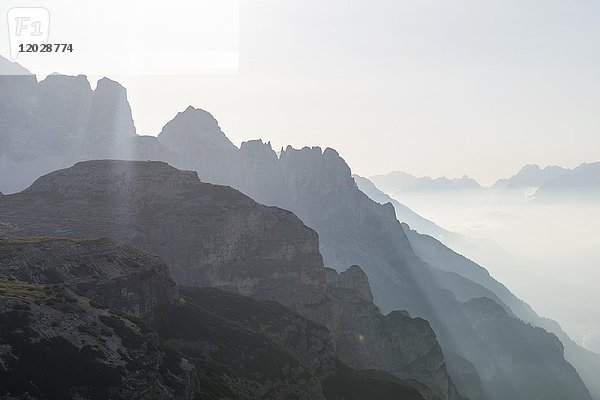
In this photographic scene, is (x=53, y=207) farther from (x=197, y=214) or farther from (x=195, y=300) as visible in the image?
(x=195, y=300)

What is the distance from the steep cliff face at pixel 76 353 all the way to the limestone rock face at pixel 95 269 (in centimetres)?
2129

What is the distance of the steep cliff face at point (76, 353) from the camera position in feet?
184

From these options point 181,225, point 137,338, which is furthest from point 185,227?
point 137,338

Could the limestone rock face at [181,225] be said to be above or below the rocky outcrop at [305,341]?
above

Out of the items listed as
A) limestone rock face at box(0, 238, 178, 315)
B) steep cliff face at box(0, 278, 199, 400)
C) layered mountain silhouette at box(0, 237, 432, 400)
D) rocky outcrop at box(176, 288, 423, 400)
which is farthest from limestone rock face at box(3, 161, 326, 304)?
steep cliff face at box(0, 278, 199, 400)

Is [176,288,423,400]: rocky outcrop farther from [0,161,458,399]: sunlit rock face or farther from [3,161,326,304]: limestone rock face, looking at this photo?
[0,161,458,399]: sunlit rock face

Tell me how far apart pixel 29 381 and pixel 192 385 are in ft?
88.9

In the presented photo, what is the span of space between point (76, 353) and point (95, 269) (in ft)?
155

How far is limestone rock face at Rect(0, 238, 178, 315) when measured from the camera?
10025 cm

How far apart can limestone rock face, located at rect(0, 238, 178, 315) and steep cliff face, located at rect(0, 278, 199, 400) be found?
21.3 meters

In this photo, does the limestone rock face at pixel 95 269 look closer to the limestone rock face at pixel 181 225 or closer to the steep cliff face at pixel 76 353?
the steep cliff face at pixel 76 353

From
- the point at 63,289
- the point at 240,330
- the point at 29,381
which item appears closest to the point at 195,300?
the point at 240,330

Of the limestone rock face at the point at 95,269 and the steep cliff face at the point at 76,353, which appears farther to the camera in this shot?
the limestone rock face at the point at 95,269

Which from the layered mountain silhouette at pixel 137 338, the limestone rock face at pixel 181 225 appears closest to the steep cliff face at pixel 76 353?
the layered mountain silhouette at pixel 137 338
